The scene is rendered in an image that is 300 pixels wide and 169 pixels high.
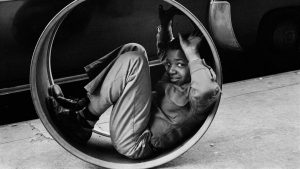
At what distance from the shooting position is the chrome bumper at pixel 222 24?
168 inches

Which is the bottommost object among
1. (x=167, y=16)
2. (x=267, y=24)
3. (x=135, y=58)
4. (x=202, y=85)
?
(x=267, y=24)

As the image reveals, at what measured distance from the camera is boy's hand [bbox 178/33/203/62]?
394 centimetres

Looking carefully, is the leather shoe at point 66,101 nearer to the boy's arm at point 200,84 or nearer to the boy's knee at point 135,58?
the boy's knee at point 135,58

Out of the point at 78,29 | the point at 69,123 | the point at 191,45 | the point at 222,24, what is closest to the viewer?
the point at 191,45

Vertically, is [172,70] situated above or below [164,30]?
below

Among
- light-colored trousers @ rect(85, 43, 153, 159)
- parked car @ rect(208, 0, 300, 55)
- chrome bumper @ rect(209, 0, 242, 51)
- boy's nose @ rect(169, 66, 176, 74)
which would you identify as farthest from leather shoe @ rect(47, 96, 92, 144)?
parked car @ rect(208, 0, 300, 55)

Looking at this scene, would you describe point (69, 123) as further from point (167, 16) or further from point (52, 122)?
point (167, 16)

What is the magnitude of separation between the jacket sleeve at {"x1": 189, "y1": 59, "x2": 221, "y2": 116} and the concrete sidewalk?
1.90 feet

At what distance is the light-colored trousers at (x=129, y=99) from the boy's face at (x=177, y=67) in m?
0.17

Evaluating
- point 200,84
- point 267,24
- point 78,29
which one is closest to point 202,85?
point 200,84

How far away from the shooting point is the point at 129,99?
3998 millimetres

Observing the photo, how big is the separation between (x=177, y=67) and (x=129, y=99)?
410 mm

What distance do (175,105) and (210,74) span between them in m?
0.39

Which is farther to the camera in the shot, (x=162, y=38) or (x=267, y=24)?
(x=267, y=24)
